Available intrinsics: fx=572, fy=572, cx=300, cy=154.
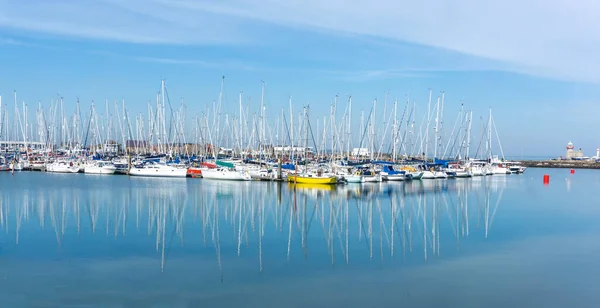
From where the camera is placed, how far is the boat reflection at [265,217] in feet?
69.2

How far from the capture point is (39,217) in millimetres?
26016

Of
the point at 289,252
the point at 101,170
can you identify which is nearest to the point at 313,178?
the point at 101,170

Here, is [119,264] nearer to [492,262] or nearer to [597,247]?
[492,262]

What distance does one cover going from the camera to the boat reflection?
21094mm

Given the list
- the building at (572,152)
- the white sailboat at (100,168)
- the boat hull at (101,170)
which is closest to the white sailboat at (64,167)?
the white sailboat at (100,168)

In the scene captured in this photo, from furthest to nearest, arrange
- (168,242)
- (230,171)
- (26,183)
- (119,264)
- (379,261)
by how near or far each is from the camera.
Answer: (230,171) < (26,183) < (168,242) < (379,261) < (119,264)

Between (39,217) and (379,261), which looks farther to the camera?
(39,217)

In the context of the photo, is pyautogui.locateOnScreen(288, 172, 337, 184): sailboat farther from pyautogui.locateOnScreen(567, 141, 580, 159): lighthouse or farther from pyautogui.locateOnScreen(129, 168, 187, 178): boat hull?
pyautogui.locateOnScreen(567, 141, 580, 159): lighthouse

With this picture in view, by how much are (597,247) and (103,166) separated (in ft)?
161

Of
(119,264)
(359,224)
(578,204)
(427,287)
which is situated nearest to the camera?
(427,287)

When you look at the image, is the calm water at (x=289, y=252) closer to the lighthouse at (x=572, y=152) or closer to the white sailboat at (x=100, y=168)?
the white sailboat at (x=100, y=168)

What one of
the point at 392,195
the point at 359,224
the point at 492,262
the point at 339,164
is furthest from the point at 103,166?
the point at 492,262

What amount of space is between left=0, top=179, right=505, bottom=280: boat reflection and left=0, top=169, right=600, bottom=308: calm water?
0.32 feet

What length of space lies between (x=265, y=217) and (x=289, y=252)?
27.5 ft
